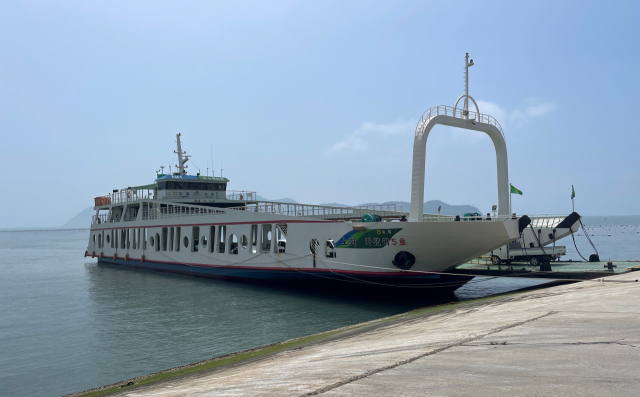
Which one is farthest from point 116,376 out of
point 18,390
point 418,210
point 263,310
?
point 418,210

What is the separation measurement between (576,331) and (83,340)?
49.7ft

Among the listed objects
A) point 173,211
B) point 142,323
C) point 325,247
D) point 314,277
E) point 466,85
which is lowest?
point 142,323

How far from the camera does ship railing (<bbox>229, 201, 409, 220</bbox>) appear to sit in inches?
928

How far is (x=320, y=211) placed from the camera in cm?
2531

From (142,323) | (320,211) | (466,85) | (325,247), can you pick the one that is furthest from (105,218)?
(466,85)

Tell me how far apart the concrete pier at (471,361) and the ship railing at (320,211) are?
12287mm

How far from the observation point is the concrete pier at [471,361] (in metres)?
5.25

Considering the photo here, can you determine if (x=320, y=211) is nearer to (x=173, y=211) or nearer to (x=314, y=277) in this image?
(x=314, y=277)

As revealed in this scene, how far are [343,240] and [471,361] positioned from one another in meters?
14.0

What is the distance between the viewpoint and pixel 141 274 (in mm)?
33719

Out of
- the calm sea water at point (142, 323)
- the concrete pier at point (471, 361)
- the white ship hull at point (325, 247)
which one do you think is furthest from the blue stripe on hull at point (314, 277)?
the concrete pier at point (471, 361)

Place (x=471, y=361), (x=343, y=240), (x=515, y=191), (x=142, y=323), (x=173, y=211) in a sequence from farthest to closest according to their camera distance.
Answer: (x=173, y=211) → (x=515, y=191) → (x=343, y=240) → (x=142, y=323) → (x=471, y=361)

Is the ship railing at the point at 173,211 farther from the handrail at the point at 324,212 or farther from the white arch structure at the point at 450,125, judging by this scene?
the white arch structure at the point at 450,125

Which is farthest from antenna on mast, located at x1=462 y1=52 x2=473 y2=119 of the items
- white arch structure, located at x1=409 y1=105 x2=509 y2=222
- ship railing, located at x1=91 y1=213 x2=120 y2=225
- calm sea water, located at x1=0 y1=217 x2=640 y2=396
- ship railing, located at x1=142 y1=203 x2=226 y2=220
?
ship railing, located at x1=91 y1=213 x2=120 y2=225
